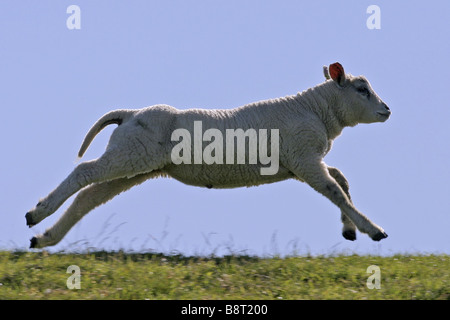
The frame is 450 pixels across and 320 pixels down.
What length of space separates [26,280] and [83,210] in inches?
84.4

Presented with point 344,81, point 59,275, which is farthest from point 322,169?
point 59,275

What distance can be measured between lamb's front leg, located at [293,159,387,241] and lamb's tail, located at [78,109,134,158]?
224 cm

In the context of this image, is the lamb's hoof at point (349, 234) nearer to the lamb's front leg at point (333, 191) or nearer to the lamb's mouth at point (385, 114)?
the lamb's front leg at point (333, 191)

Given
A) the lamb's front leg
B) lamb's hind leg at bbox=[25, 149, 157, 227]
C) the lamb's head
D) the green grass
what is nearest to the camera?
the green grass

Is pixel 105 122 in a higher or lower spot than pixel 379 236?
higher

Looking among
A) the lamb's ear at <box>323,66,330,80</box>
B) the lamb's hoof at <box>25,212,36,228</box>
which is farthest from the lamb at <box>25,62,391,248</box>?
the lamb's ear at <box>323,66,330,80</box>

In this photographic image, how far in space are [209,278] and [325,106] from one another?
3.19 m

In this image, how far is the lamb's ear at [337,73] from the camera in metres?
9.48

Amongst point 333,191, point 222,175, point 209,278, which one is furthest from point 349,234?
point 209,278

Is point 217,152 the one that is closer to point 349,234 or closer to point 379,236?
point 349,234

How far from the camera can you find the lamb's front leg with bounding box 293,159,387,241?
28.5ft

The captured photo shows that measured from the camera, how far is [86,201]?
912 centimetres

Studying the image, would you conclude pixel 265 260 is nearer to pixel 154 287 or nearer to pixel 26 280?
pixel 154 287

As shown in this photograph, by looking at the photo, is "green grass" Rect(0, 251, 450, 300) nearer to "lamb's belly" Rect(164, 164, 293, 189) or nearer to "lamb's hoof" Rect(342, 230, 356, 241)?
"lamb's hoof" Rect(342, 230, 356, 241)
